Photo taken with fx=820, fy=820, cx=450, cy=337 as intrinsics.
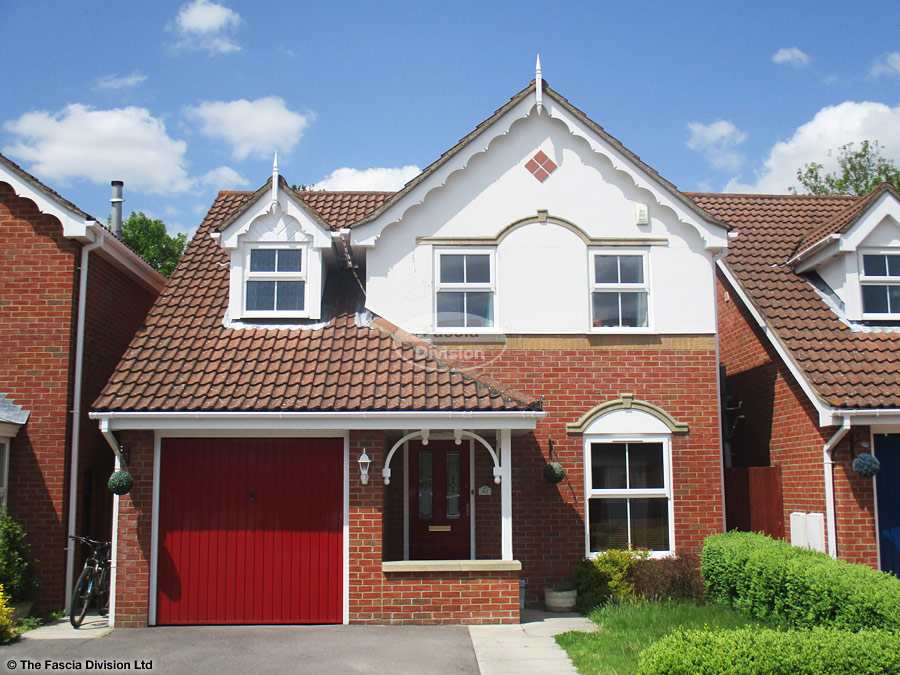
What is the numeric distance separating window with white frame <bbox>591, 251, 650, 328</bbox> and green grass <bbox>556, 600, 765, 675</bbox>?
4493 mm

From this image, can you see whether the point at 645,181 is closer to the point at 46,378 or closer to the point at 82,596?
the point at 46,378

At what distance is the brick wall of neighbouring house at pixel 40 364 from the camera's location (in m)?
11.9

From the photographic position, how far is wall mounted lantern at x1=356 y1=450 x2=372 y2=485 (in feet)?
37.3

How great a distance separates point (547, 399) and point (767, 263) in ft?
17.0

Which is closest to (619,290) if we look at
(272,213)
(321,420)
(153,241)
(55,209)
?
(321,420)

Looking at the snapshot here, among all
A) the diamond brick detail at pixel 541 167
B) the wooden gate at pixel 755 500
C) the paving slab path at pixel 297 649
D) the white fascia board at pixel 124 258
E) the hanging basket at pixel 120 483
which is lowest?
the paving slab path at pixel 297 649

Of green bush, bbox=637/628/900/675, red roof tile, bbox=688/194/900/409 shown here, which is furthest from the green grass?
red roof tile, bbox=688/194/900/409

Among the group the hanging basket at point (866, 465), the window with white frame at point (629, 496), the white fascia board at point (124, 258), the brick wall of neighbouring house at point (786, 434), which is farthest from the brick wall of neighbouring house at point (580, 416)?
the white fascia board at point (124, 258)

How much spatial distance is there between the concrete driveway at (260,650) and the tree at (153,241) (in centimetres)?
3038

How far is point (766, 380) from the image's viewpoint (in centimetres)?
1422

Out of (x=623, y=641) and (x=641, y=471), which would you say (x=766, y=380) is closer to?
(x=641, y=471)

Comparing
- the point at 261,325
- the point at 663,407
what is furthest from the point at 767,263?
the point at 261,325

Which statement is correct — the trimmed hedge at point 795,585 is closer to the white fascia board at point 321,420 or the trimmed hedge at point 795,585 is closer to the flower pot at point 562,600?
the flower pot at point 562,600

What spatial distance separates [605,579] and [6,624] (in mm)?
8091
